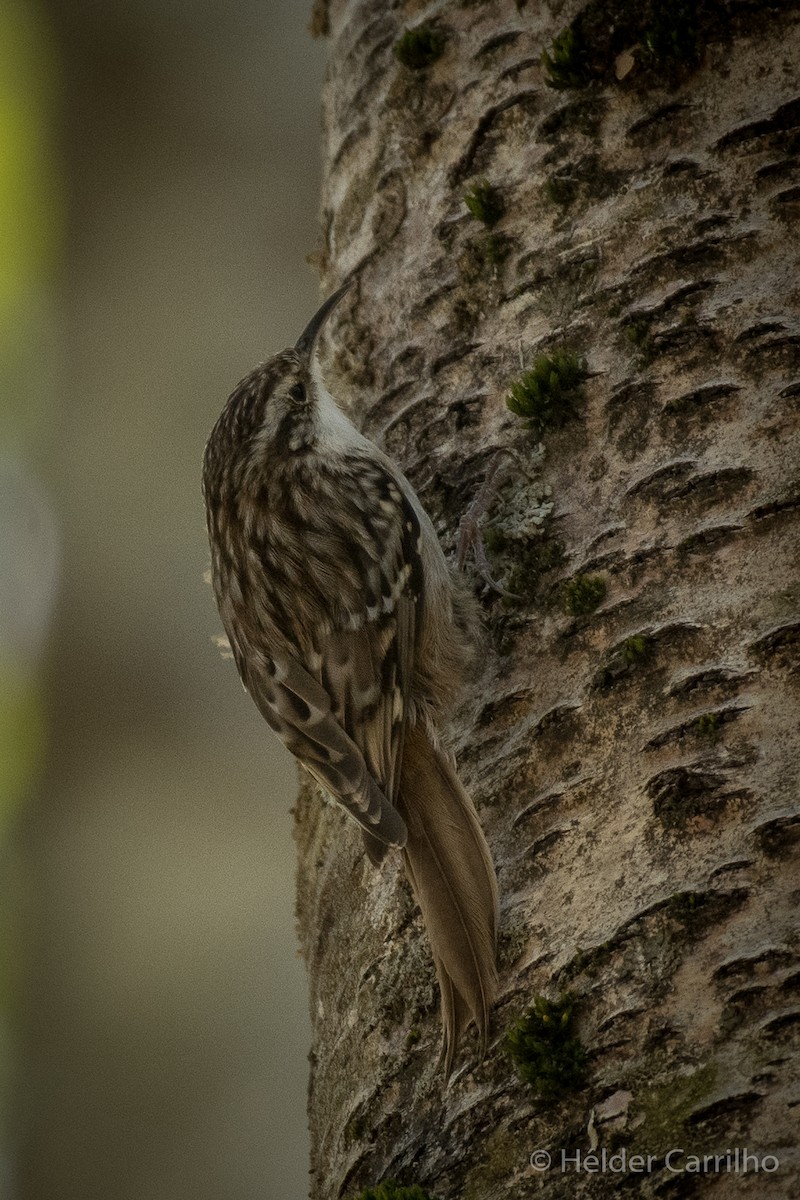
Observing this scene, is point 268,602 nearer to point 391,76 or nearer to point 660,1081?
point 391,76

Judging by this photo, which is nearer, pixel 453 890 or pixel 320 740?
pixel 453 890

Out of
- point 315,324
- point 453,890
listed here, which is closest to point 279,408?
point 315,324

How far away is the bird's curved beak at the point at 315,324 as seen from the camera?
2.80 meters

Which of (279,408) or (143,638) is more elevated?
(279,408)

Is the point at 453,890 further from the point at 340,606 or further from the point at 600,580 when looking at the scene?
the point at 340,606

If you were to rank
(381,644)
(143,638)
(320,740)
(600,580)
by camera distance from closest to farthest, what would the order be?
(600,580)
(320,740)
(381,644)
(143,638)

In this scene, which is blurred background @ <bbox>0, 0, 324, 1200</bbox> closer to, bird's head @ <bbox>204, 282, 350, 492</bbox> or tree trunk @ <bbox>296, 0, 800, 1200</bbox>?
bird's head @ <bbox>204, 282, 350, 492</bbox>

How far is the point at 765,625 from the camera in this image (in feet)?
6.19

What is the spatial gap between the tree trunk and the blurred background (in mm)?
837

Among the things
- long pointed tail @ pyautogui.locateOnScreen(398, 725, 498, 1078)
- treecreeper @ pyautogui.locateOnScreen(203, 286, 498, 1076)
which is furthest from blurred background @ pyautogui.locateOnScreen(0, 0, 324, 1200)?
long pointed tail @ pyautogui.locateOnScreen(398, 725, 498, 1078)

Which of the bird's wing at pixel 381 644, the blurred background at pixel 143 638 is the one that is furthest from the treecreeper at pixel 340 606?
the blurred background at pixel 143 638

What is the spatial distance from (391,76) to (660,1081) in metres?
2.14

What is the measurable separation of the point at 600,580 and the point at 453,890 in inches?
22.9

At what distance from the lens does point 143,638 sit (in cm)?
351
